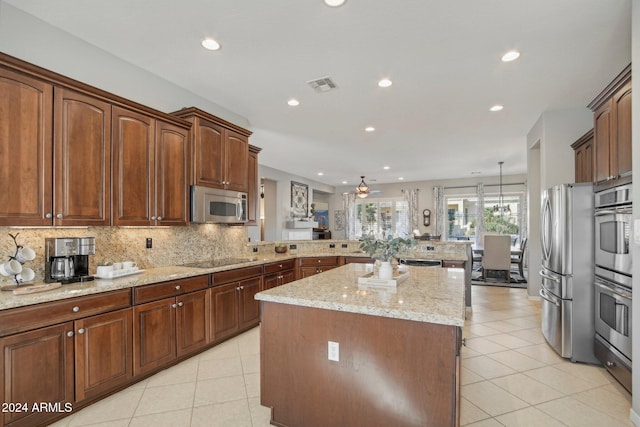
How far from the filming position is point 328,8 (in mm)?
2229

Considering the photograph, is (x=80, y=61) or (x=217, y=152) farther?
(x=217, y=152)

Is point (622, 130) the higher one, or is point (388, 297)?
point (622, 130)

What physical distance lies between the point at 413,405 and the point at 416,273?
131 centimetres

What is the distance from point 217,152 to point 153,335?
197 cm

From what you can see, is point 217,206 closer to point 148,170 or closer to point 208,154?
point 208,154

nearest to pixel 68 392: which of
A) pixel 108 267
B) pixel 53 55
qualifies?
pixel 108 267

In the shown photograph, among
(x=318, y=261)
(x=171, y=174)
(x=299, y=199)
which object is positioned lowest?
(x=318, y=261)

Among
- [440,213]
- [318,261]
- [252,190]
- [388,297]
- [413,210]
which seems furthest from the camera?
[413,210]

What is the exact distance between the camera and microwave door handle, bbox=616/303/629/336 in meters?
2.39

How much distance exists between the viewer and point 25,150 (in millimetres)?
2057

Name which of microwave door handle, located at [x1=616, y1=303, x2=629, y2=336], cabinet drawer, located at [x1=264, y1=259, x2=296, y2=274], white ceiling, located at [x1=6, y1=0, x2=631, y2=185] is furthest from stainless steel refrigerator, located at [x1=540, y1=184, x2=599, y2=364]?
cabinet drawer, located at [x1=264, y1=259, x2=296, y2=274]

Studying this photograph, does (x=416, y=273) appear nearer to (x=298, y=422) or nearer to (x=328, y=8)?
(x=298, y=422)

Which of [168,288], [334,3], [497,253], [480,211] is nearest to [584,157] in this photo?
[497,253]

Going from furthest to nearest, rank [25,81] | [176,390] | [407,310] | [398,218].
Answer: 1. [398,218]
2. [176,390]
3. [25,81]
4. [407,310]
